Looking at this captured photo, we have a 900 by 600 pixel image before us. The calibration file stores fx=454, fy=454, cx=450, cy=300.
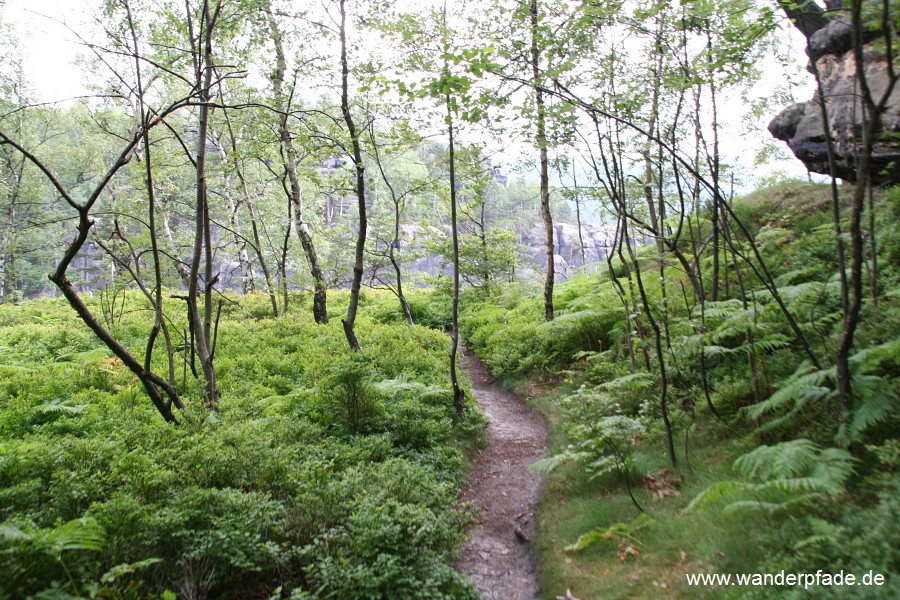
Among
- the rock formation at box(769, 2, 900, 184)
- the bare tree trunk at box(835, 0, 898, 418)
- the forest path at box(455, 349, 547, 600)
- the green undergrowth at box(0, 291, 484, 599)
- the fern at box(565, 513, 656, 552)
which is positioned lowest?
the forest path at box(455, 349, 547, 600)

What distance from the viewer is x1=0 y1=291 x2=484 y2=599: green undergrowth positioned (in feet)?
10.6

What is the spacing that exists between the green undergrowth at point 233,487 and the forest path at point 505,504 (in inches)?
13.7

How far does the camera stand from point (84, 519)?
3.07m

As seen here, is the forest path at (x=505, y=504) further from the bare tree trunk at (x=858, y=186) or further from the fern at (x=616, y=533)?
the bare tree trunk at (x=858, y=186)

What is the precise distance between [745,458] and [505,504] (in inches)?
123

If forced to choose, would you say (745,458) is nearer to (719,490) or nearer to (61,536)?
(719,490)

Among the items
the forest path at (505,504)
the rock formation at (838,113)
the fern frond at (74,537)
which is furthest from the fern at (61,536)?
the rock formation at (838,113)

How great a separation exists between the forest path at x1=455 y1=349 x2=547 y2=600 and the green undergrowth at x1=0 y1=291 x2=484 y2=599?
13.7 inches

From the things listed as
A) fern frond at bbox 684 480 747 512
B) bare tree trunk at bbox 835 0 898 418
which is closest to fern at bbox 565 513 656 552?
fern frond at bbox 684 480 747 512

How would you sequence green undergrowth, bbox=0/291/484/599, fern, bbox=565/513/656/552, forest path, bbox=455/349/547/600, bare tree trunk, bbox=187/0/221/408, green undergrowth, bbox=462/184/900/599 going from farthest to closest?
bare tree trunk, bbox=187/0/221/408 < forest path, bbox=455/349/547/600 < fern, bbox=565/513/656/552 < green undergrowth, bbox=0/291/484/599 < green undergrowth, bbox=462/184/900/599

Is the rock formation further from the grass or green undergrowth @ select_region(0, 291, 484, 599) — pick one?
green undergrowth @ select_region(0, 291, 484, 599)

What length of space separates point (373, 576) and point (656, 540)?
94.9 inches

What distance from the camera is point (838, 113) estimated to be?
8.65 meters

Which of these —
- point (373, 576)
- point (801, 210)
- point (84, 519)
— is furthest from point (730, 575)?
point (801, 210)
